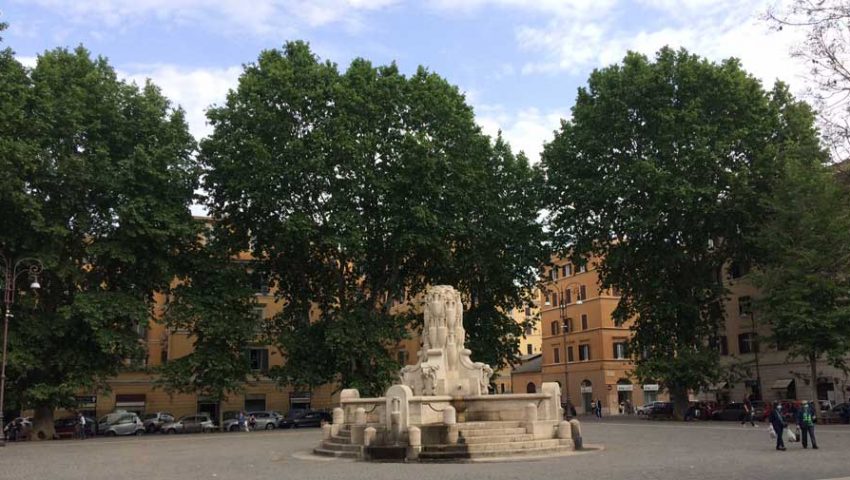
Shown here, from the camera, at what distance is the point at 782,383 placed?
48625mm

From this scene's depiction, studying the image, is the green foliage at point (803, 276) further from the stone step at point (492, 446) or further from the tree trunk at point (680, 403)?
the stone step at point (492, 446)

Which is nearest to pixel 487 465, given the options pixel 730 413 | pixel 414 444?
pixel 414 444

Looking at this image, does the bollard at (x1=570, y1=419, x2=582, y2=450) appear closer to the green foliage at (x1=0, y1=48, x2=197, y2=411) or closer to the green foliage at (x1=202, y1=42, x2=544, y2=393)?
the green foliage at (x1=202, y1=42, x2=544, y2=393)

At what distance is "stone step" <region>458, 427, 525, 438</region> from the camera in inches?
806

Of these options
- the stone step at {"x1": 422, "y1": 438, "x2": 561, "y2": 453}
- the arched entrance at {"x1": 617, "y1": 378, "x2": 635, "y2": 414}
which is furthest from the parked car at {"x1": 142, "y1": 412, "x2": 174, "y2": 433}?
the arched entrance at {"x1": 617, "y1": 378, "x2": 635, "y2": 414}

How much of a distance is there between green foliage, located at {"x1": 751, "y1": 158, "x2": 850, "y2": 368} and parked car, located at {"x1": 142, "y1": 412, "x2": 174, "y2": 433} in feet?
114

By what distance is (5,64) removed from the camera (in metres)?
31.4

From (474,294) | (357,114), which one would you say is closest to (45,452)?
(357,114)

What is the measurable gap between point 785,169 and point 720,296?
8.47 metres

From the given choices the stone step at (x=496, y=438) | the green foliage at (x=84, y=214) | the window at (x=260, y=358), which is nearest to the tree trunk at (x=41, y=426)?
the green foliage at (x=84, y=214)

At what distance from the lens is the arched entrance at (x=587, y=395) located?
69.2 metres

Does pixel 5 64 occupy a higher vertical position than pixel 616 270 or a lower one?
higher

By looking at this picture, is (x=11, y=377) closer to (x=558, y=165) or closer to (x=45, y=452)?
(x=45, y=452)

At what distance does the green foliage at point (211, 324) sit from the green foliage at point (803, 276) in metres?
24.9
